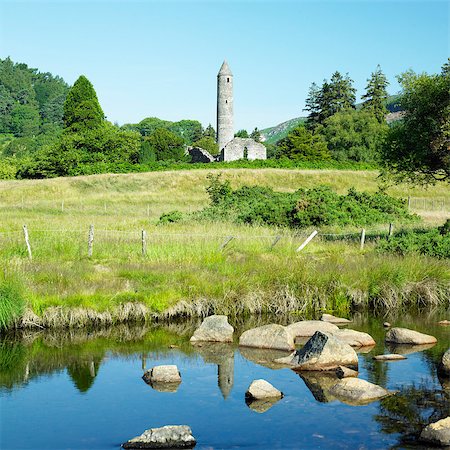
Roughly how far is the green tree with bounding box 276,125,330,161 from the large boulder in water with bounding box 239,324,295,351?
66.5 meters

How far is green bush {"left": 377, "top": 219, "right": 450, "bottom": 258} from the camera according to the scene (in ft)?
81.7

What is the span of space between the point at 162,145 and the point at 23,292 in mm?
81335

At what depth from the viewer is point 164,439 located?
435 inches

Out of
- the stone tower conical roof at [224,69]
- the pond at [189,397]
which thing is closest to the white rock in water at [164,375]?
the pond at [189,397]

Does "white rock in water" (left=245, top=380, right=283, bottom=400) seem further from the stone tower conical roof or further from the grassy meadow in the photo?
the stone tower conical roof

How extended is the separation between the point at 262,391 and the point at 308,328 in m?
4.66

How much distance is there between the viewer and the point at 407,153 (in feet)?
103

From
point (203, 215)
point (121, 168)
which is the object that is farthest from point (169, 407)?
point (121, 168)

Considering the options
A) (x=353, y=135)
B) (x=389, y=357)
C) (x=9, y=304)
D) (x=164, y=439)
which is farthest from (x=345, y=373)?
(x=353, y=135)

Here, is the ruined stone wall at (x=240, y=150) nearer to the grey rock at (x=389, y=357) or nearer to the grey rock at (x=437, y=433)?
the grey rock at (x=389, y=357)

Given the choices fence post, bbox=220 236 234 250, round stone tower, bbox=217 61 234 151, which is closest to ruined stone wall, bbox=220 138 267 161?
round stone tower, bbox=217 61 234 151

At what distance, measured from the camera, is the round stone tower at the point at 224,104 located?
105 m

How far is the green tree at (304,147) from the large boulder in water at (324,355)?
6791cm

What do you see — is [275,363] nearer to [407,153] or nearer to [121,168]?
[407,153]
